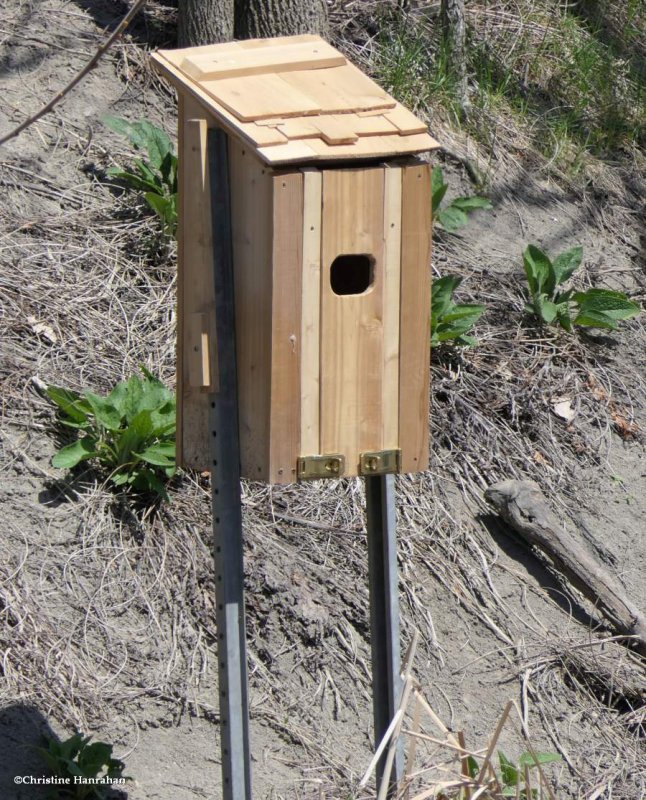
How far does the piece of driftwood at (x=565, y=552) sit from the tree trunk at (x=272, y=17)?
2.41 metres

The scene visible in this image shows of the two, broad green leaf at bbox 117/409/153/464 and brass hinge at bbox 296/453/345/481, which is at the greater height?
brass hinge at bbox 296/453/345/481

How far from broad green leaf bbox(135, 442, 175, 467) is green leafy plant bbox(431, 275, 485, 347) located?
57.6 inches

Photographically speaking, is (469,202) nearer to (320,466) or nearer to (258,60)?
(258,60)

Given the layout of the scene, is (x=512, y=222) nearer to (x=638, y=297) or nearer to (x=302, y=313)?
(x=638, y=297)

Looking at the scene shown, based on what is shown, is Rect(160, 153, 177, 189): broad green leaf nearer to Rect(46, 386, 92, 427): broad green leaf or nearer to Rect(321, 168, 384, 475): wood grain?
Rect(46, 386, 92, 427): broad green leaf

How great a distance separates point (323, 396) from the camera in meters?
2.61

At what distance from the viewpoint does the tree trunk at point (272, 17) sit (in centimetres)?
522

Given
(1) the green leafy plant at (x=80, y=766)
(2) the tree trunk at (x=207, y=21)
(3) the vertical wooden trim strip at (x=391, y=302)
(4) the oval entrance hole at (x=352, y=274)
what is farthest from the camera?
(2) the tree trunk at (x=207, y=21)

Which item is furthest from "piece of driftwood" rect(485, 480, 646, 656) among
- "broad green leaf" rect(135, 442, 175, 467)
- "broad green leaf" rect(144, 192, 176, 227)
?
"broad green leaf" rect(144, 192, 176, 227)

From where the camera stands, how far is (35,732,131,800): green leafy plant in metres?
3.23

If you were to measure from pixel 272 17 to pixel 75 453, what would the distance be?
2.49 m

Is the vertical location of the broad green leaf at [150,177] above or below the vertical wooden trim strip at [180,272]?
below

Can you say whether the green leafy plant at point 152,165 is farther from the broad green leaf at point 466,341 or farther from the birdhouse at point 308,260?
the birdhouse at point 308,260

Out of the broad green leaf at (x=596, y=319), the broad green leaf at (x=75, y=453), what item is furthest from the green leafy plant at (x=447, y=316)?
the broad green leaf at (x=75, y=453)
